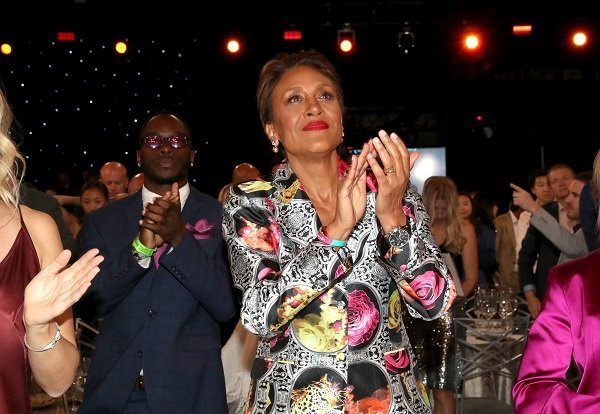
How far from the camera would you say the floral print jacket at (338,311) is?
2527 mm

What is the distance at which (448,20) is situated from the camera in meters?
15.8

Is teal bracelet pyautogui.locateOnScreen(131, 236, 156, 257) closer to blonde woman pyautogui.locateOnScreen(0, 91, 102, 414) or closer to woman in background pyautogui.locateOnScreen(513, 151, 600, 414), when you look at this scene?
blonde woman pyautogui.locateOnScreen(0, 91, 102, 414)

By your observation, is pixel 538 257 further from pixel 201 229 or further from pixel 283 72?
pixel 283 72

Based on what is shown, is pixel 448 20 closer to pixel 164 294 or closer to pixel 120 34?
pixel 120 34

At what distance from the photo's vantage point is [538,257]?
777 centimetres

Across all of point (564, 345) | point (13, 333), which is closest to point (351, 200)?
point (564, 345)

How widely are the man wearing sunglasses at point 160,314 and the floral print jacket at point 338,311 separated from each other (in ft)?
2.78

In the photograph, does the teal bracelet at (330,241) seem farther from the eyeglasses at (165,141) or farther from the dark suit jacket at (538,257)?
the dark suit jacket at (538,257)

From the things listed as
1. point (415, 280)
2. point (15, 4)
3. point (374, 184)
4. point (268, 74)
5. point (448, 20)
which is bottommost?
point (415, 280)

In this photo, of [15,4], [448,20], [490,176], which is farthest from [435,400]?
[490,176]

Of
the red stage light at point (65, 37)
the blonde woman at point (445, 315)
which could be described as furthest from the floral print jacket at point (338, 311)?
the red stage light at point (65, 37)

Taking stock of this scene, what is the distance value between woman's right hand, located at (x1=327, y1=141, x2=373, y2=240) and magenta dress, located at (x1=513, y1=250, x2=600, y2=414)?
1.68ft

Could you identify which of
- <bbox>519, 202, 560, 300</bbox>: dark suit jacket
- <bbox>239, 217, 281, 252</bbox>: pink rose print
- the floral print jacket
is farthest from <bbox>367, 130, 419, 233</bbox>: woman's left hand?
<bbox>519, 202, 560, 300</bbox>: dark suit jacket

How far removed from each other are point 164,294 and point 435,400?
2.74 meters
